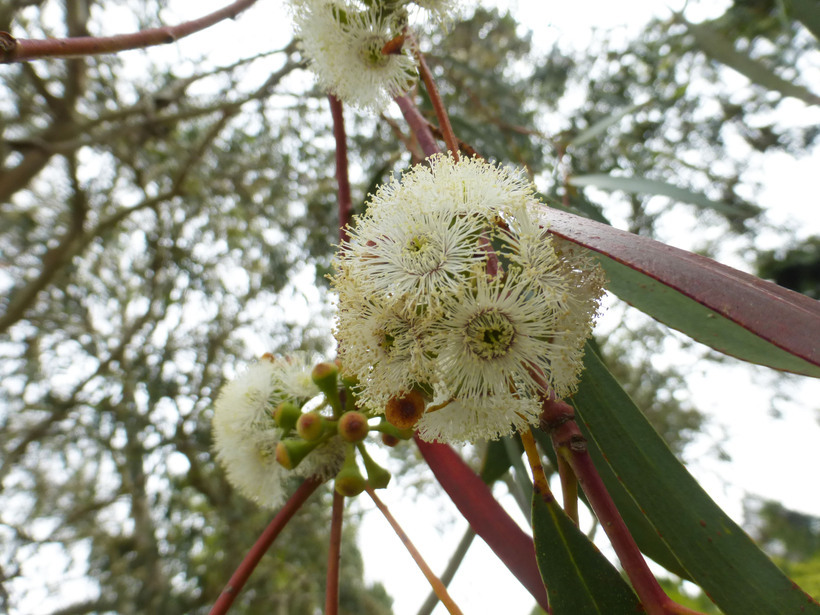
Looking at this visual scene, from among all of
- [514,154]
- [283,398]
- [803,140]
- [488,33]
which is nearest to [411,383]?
[283,398]

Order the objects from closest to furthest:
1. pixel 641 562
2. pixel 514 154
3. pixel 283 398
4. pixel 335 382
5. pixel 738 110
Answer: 1. pixel 641 562
2. pixel 335 382
3. pixel 283 398
4. pixel 514 154
5. pixel 738 110

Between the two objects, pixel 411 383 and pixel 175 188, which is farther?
pixel 175 188

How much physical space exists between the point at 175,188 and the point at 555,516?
2.95 meters

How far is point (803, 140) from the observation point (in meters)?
3.62

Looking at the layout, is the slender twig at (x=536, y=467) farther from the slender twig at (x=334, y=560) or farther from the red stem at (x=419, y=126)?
the red stem at (x=419, y=126)

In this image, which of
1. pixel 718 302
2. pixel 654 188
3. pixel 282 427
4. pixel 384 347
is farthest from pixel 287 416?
Answer: pixel 654 188

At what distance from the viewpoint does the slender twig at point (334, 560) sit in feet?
2.55

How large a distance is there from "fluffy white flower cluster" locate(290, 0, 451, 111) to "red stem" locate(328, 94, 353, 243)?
4 cm

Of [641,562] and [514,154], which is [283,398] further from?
[514,154]

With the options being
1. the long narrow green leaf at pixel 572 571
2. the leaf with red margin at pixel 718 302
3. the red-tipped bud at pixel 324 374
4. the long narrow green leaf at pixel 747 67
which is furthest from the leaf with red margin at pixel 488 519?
the long narrow green leaf at pixel 747 67

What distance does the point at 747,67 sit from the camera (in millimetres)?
1334

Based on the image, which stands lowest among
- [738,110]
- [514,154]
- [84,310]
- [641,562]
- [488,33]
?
[641,562]

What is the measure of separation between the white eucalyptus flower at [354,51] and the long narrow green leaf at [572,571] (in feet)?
2.43

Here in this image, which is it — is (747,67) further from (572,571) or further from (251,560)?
(251,560)
